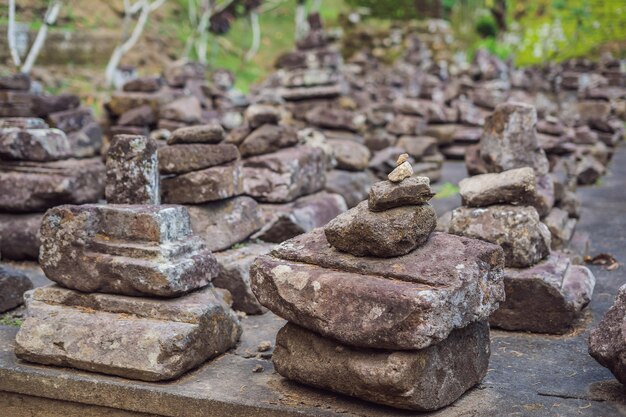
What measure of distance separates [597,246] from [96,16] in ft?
72.9

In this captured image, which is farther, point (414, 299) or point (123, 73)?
point (123, 73)

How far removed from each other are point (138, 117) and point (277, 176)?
512cm

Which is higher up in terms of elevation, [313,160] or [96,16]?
[96,16]

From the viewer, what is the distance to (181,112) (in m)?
12.5

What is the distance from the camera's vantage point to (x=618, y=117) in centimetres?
2217

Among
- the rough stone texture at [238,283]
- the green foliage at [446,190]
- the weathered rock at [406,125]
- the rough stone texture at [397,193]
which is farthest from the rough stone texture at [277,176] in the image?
the weathered rock at [406,125]

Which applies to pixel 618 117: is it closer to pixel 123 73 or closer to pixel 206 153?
pixel 123 73

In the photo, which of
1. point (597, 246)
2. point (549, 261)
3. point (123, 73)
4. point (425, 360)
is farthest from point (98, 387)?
point (123, 73)

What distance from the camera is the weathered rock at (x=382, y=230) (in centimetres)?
445

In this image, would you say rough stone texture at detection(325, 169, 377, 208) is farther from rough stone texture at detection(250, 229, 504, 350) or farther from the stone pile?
rough stone texture at detection(250, 229, 504, 350)

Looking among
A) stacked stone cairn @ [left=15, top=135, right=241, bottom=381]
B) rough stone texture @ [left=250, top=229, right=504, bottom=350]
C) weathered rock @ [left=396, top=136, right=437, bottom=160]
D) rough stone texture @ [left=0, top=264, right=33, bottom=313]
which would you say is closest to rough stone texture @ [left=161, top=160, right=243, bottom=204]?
stacked stone cairn @ [left=15, top=135, right=241, bottom=381]

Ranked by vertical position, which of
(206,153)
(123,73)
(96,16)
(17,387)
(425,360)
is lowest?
(17,387)

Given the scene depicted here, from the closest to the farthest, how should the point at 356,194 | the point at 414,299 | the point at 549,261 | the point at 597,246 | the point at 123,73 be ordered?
the point at 414,299 < the point at 549,261 < the point at 597,246 < the point at 356,194 < the point at 123,73

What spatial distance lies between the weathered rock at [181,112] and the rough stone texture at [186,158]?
5933mm
